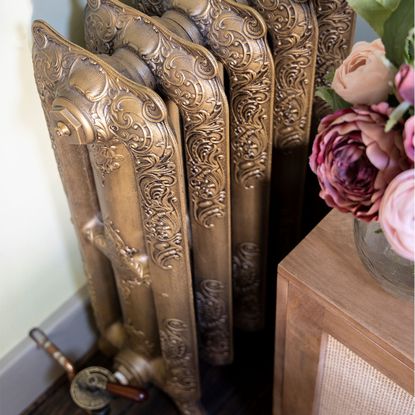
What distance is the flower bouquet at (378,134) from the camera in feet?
1.63

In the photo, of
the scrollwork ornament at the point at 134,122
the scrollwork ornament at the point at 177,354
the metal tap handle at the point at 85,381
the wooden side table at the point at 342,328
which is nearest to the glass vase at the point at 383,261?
the wooden side table at the point at 342,328

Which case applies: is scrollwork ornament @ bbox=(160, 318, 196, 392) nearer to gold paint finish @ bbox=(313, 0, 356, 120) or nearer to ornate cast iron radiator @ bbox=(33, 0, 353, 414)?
ornate cast iron radiator @ bbox=(33, 0, 353, 414)

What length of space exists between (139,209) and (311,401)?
1.19ft

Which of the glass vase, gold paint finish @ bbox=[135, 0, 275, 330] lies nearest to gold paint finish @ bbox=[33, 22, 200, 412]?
gold paint finish @ bbox=[135, 0, 275, 330]

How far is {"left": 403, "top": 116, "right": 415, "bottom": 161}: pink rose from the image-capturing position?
482mm

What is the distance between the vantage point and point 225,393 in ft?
4.04

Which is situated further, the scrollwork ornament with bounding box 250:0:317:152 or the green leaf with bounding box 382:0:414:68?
the scrollwork ornament with bounding box 250:0:317:152

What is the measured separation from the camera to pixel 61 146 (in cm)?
78

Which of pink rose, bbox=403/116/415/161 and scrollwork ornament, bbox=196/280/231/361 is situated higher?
pink rose, bbox=403/116/415/161

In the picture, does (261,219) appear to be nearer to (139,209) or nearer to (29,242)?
(139,209)

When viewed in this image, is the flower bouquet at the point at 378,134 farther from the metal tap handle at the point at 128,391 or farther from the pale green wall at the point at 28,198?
the metal tap handle at the point at 128,391

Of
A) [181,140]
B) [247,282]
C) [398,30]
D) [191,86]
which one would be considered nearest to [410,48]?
[398,30]

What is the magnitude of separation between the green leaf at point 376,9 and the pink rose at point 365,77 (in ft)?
0.06

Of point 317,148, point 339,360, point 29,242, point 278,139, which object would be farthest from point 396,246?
point 29,242
